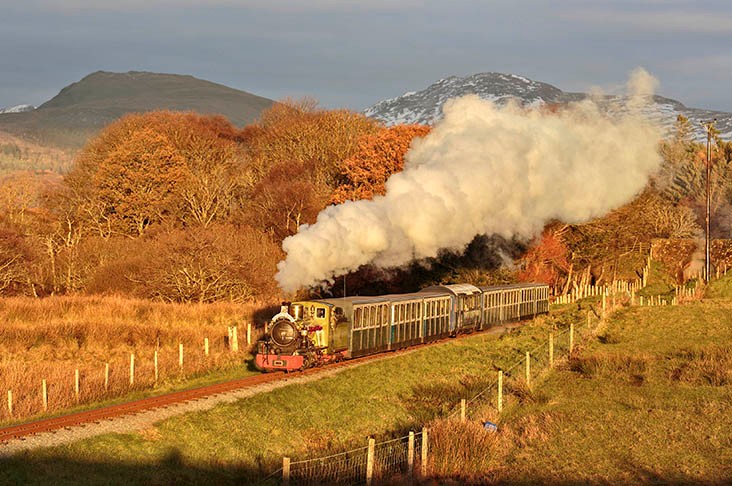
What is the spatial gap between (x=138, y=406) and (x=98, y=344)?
1392 centimetres

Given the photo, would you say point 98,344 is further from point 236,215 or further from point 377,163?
point 236,215

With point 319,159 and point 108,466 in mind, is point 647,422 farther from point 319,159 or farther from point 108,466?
point 319,159

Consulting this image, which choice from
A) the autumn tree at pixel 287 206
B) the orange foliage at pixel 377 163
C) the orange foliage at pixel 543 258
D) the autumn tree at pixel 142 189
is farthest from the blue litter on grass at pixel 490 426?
the autumn tree at pixel 142 189

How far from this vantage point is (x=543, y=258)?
67562 millimetres

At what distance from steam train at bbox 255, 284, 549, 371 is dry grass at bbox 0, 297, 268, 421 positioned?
13.5ft

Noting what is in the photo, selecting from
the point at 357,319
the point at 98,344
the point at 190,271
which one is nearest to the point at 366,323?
the point at 357,319

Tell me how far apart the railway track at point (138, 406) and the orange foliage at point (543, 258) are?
113 feet

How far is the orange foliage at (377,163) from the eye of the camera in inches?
2330

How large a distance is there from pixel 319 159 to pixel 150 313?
4095 cm

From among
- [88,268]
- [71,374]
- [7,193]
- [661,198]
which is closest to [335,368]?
[71,374]

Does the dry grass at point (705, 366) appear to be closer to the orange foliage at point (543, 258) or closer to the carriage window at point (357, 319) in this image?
the carriage window at point (357, 319)

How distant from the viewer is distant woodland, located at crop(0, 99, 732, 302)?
55.5 meters

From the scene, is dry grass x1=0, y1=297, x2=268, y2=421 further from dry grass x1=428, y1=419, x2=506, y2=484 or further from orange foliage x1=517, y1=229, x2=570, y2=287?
orange foliage x1=517, y1=229, x2=570, y2=287

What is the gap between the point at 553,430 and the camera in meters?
25.2
